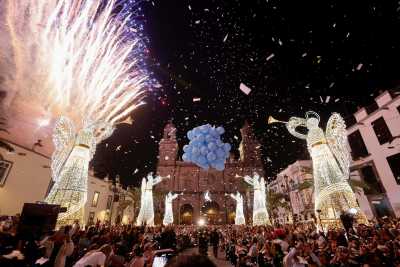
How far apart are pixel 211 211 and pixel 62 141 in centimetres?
4581

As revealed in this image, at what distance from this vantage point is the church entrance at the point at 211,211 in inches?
1959

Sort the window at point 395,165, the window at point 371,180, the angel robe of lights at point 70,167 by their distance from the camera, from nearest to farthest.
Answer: the angel robe of lights at point 70,167
the window at point 395,165
the window at point 371,180

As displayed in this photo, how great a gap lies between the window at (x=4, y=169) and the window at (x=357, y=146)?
3343 cm

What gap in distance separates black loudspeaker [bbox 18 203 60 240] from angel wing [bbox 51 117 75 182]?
12.0ft

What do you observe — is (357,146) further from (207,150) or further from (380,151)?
(207,150)

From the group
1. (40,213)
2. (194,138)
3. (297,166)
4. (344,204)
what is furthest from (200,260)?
(297,166)

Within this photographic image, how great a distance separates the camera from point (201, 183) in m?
52.6

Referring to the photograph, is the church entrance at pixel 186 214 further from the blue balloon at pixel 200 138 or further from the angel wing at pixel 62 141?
the angel wing at pixel 62 141

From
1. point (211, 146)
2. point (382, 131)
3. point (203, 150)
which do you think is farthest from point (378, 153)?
point (203, 150)

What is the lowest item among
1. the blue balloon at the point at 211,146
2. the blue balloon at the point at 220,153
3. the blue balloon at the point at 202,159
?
the blue balloon at the point at 202,159

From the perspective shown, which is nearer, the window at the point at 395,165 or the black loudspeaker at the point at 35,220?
the black loudspeaker at the point at 35,220

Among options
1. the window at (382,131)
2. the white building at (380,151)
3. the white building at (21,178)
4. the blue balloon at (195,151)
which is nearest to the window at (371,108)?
the white building at (380,151)

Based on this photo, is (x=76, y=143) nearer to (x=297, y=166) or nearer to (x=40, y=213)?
(x=40, y=213)

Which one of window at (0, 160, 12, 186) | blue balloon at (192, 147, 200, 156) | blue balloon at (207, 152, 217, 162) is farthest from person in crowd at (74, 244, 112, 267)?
window at (0, 160, 12, 186)
